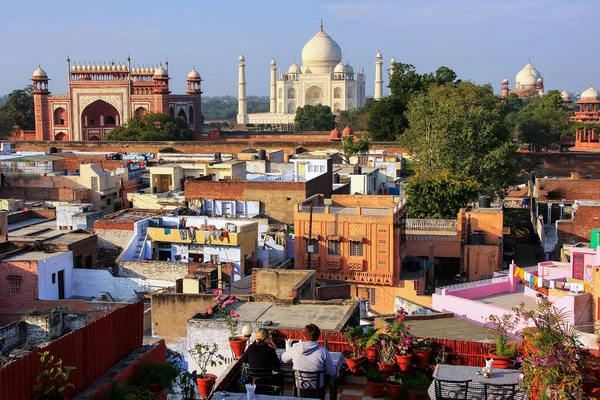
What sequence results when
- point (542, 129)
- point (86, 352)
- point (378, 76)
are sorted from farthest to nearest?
point (378, 76) < point (542, 129) < point (86, 352)

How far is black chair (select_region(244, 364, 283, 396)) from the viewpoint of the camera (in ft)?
18.4

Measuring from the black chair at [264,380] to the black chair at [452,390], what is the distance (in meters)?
1.07

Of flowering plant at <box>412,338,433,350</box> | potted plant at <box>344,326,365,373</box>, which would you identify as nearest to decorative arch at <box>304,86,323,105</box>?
potted plant at <box>344,326,365,373</box>

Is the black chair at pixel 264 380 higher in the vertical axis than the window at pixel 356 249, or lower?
higher

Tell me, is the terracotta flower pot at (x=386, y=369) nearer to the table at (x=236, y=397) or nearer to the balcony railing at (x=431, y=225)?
the table at (x=236, y=397)

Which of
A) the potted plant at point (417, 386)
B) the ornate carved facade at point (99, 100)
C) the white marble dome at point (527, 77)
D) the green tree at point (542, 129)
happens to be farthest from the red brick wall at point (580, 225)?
the white marble dome at point (527, 77)

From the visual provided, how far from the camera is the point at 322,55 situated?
8388cm

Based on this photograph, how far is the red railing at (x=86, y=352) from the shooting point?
4.71m

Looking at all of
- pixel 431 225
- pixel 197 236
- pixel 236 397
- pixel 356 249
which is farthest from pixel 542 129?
pixel 236 397

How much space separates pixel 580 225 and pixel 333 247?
24.2ft

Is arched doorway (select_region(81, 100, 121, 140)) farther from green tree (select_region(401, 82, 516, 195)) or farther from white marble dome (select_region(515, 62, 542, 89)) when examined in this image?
white marble dome (select_region(515, 62, 542, 89))

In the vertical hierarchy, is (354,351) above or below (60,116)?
below

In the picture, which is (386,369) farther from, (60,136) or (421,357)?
(60,136)

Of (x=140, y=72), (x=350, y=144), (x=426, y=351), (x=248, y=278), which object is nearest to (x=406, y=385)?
(x=426, y=351)
